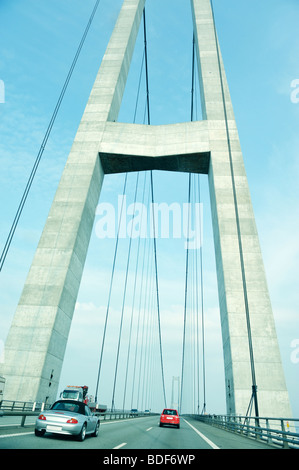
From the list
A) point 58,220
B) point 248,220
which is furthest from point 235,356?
point 58,220

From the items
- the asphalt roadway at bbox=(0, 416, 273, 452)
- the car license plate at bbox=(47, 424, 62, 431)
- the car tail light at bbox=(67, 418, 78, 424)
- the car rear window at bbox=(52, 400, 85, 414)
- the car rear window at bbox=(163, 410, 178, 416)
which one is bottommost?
the asphalt roadway at bbox=(0, 416, 273, 452)

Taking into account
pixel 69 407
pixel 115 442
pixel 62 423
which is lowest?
pixel 115 442

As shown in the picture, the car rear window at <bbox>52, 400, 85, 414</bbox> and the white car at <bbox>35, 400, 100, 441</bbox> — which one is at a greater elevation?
the car rear window at <bbox>52, 400, 85, 414</bbox>

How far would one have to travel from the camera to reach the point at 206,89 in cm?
2384

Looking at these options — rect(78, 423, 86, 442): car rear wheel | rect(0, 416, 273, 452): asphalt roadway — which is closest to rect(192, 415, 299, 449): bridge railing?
rect(0, 416, 273, 452): asphalt roadway

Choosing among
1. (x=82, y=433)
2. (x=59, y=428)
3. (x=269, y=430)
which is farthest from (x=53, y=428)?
(x=269, y=430)

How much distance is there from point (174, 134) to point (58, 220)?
9.88 m

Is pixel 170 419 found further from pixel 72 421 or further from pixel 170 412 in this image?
pixel 72 421

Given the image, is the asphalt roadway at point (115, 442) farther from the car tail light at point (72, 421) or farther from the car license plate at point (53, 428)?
the car tail light at point (72, 421)

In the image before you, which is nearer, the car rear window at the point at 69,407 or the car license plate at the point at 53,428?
the car license plate at the point at 53,428

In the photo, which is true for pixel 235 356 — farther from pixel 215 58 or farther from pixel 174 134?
pixel 215 58

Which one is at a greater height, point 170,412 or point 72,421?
point 170,412

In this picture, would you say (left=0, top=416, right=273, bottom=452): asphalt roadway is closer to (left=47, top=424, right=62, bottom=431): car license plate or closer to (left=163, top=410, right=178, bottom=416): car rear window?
(left=47, top=424, right=62, bottom=431): car license plate

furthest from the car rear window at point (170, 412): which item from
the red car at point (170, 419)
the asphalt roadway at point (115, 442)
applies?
the asphalt roadway at point (115, 442)
